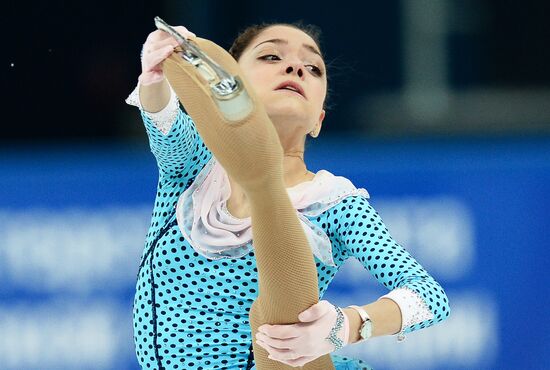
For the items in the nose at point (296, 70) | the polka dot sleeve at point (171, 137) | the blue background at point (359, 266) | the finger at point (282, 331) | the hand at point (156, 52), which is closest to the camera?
the finger at point (282, 331)

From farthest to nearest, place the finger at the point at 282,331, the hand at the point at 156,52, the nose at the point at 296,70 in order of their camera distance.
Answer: the nose at the point at 296,70, the hand at the point at 156,52, the finger at the point at 282,331

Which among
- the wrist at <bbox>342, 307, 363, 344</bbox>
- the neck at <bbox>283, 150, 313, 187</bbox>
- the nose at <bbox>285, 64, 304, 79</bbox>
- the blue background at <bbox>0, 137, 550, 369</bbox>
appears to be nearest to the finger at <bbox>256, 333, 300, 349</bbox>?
the wrist at <bbox>342, 307, 363, 344</bbox>

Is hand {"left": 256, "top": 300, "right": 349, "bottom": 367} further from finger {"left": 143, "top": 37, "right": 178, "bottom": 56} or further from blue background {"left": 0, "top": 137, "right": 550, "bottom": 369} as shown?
blue background {"left": 0, "top": 137, "right": 550, "bottom": 369}

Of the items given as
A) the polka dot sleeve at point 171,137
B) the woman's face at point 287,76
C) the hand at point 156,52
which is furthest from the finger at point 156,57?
the woman's face at point 287,76

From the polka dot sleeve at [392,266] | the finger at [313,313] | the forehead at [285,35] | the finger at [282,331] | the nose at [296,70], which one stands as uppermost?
the forehead at [285,35]

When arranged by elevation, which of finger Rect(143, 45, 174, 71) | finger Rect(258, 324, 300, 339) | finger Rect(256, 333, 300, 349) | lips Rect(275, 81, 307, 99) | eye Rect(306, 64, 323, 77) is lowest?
finger Rect(256, 333, 300, 349)

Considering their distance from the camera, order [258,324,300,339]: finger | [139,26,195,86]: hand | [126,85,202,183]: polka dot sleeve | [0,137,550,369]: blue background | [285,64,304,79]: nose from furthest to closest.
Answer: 1. [0,137,550,369]: blue background
2. [285,64,304,79]: nose
3. [126,85,202,183]: polka dot sleeve
4. [139,26,195,86]: hand
5. [258,324,300,339]: finger

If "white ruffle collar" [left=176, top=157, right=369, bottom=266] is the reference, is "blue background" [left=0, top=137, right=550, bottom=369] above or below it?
above

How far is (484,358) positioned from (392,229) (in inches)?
17.9

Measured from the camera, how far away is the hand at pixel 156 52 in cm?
188

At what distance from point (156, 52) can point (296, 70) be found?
0.38 metres

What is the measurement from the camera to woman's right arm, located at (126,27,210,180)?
192 centimetres

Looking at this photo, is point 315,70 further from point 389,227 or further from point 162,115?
point 389,227

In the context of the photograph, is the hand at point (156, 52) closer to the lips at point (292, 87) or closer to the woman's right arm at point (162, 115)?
the woman's right arm at point (162, 115)
